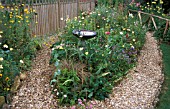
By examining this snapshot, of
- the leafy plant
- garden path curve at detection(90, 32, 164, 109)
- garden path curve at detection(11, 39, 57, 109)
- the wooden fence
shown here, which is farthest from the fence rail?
garden path curve at detection(90, 32, 164, 109)

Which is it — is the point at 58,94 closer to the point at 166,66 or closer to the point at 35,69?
the point at 35,69

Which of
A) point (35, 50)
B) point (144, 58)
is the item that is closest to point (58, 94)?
point (35, 50)

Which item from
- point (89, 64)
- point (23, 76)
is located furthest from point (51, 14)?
point (23, 76)

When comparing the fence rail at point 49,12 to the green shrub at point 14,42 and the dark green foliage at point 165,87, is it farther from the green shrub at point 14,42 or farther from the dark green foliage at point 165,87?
the dark green foliage at point 165,87

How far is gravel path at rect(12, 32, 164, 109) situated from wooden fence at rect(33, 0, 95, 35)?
973 millimetres

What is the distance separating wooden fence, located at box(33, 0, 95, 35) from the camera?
18.3 ft

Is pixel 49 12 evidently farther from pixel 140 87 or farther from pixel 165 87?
pixel 165 87

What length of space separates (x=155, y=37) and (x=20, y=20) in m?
5.06

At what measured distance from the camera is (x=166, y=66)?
5332 millimetres

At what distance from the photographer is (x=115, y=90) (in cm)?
393

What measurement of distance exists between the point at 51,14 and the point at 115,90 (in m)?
3.18

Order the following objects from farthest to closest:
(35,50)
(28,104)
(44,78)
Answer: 1. (35,50)
2. (44,78)
3. (28,104)

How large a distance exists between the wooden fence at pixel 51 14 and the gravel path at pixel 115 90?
0.97m

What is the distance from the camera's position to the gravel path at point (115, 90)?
130 inches
